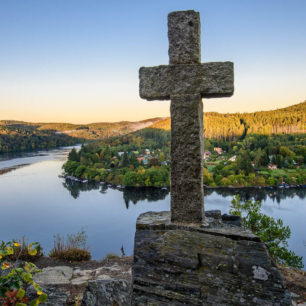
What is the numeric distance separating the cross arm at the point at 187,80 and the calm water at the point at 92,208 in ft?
53.3

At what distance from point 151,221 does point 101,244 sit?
20785mm

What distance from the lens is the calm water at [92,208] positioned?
2419 centimetres

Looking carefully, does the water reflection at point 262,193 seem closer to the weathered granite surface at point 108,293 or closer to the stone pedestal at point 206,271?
the weathered granite surface at point 108,293

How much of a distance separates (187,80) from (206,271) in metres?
2.07

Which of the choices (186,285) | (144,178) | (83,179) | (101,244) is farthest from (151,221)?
(83,179)

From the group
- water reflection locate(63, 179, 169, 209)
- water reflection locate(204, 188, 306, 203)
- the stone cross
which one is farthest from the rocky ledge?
water reflection locate(204, 188, 306, 203)

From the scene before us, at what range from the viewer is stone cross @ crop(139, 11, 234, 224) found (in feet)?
10.5

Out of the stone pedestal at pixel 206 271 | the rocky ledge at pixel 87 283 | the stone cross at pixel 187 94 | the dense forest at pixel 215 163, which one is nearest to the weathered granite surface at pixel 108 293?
the rocky ledge at pixel 87 283

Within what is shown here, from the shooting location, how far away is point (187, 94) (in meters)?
3.24

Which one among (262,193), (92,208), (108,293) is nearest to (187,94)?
(108,293)

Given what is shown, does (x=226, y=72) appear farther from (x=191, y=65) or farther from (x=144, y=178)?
(x=144, y=178)

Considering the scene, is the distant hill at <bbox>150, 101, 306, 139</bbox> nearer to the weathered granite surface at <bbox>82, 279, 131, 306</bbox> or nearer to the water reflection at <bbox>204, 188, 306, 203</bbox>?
the water reflection at <bbox>204, 188, 306, 203</bbox>

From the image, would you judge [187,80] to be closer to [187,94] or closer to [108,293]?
[187,94]

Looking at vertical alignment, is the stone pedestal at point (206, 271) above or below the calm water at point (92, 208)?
above
